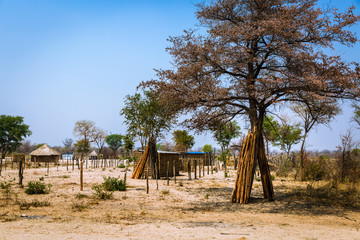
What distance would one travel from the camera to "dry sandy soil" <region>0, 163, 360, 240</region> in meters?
6.07

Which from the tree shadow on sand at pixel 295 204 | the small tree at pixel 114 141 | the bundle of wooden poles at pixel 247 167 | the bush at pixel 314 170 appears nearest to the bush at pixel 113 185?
the tree shadow on sand at pixel 295 204

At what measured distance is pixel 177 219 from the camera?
25.3 ft

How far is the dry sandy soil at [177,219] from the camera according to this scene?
19.9 ft

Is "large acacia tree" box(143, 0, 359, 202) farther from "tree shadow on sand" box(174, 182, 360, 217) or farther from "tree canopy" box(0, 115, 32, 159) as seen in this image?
"tree canopy" box(0, 115, 32, 159)

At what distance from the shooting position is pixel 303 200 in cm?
1084

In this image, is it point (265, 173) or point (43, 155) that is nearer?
point (265, 173)

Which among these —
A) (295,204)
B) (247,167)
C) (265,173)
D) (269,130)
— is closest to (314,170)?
(295,204)

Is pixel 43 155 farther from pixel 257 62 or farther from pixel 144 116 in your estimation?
pixel 257 62

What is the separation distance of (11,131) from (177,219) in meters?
49.1

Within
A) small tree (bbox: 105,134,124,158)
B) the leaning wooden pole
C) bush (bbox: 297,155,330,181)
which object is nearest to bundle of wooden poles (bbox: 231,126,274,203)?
the leaning wooden pole

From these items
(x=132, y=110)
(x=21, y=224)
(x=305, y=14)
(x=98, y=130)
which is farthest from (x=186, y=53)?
(x=98, y=130)

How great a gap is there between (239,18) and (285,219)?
A: 7.04 m

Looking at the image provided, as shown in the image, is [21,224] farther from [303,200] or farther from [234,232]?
[303,200]

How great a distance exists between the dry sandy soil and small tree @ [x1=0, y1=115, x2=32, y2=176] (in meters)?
42.8
